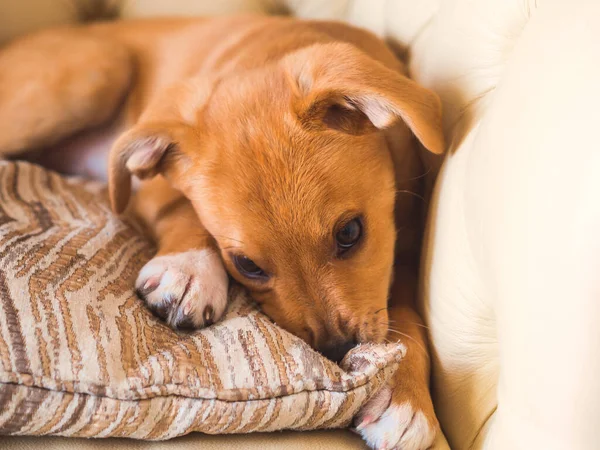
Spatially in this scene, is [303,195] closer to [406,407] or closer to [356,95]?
[356,95]

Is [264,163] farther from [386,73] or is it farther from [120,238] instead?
[120,238]

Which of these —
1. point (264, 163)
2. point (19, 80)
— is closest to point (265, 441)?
point (264, 163)

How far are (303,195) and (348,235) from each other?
156mm

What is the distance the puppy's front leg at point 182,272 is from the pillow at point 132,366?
2.2 inches

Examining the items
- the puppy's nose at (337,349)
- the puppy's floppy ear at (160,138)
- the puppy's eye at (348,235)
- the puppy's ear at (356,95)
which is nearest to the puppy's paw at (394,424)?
the puppy's nose at (337,349)

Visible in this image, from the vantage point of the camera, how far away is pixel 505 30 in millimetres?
1246

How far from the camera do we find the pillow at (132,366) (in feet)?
3.33

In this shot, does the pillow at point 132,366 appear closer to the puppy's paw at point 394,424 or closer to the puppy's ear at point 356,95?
the puppy's paw at point 394,424

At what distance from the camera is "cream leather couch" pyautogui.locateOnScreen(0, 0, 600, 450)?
79 centimetres

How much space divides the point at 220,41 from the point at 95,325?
4.46ft

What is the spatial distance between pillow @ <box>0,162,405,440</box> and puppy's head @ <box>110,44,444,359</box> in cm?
14

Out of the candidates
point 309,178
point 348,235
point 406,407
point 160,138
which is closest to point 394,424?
point 406,407

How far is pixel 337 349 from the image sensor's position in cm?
134

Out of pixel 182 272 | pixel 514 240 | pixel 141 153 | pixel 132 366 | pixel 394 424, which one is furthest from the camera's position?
pixel 141 153
